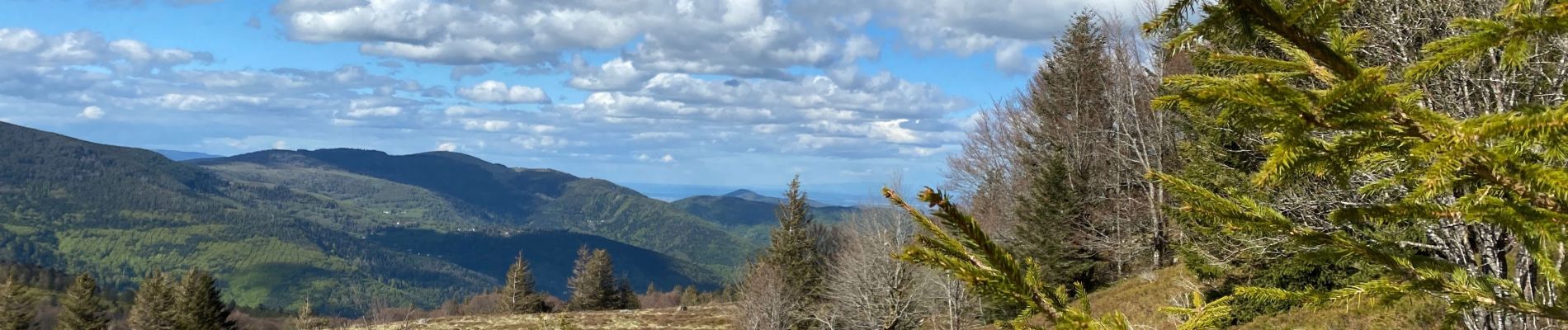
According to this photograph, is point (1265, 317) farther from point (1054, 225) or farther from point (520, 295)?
point (520, 295)

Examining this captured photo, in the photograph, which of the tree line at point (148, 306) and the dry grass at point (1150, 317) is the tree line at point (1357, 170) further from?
the tree line at point (148, 306)

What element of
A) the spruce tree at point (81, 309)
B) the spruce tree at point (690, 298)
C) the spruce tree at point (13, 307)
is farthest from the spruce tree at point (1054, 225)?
the spruce tree at point (690, 298)

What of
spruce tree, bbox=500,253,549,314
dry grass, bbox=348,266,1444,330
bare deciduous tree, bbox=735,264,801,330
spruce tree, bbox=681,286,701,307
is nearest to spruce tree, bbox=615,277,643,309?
spruce tree, bbox=681,286,701,307

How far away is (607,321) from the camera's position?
190 feet

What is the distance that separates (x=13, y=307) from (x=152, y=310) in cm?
767

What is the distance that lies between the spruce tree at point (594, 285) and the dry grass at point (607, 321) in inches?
680

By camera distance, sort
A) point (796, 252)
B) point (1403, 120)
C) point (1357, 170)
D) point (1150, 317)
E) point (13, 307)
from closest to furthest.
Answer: point (1403, 120) < point (1357, 170) < point (1150, 317) < point (796, 252) < point (13, 307)

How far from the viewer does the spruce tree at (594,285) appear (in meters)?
82.1

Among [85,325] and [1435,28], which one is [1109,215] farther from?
[85,325]

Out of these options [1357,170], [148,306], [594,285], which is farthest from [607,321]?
[1357,170]

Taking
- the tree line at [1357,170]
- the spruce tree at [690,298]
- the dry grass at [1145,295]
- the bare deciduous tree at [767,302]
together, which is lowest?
the spruce tree at [690,298]

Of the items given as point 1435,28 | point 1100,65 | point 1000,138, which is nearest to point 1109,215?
point 1100,65

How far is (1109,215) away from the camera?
31734 millimetres

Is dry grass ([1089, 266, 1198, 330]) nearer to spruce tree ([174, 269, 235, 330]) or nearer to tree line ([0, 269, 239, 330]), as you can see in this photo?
spruce tree ([174, 269, 235, 330])
